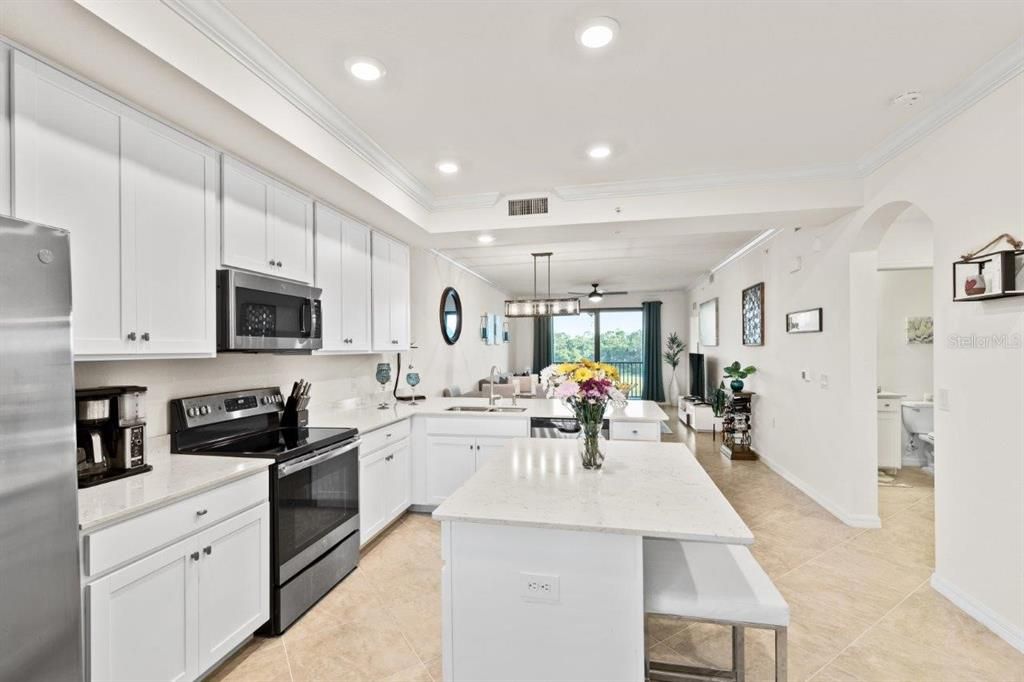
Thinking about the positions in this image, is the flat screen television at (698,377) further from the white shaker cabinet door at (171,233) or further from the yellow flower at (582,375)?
the white shaker cabinet door at (171,233)

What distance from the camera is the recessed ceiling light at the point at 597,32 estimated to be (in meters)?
1.83

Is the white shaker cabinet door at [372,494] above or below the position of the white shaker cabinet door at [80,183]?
below

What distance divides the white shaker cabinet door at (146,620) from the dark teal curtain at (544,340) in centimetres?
934

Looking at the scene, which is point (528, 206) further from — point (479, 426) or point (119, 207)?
point (119, 207)

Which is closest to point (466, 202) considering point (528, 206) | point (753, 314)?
point (528, 206)

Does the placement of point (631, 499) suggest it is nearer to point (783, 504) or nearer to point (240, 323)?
point (240, 323)

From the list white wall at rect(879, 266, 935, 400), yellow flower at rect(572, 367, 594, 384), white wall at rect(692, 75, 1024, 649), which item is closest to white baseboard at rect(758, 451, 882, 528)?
white wall at rect(692, 75, 1024, 649)

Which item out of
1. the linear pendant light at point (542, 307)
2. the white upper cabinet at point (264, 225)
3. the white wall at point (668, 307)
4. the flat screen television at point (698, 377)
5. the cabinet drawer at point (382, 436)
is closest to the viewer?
the white upper cabinet at point (264, 225)

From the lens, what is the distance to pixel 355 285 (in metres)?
3.49

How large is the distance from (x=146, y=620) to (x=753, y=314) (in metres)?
5.97

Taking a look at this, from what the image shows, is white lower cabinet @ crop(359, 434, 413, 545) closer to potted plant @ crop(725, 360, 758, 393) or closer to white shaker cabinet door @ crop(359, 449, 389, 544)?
white shaker cabinet door @ crop(359, 449, 389, 544)

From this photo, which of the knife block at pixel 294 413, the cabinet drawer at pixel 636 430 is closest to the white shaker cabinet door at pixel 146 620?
the knife block at pixel 294 413

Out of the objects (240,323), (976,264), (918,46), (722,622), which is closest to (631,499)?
(722,622)

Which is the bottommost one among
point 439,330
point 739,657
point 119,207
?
point 739,657
